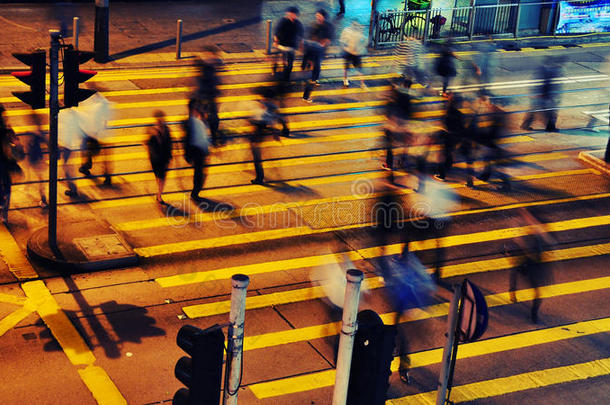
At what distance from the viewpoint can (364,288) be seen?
41.6ft

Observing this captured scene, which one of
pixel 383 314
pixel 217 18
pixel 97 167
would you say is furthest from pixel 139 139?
pixel 217 18

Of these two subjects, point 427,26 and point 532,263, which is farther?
point 427,26

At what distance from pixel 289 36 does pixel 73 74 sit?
1022cm

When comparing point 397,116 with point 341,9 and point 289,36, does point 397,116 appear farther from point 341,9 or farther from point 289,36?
point 341,9

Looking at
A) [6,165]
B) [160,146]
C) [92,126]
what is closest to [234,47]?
[92,126]

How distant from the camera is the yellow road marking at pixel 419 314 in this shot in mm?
11211

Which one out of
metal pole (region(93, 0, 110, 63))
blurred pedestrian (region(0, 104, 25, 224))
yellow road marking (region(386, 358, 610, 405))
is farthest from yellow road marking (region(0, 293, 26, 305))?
metal pole (region(93, 0, 110, 63))

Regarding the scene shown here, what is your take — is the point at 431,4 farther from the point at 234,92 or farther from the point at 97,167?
the point at 97,167

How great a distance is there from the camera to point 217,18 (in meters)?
28.2

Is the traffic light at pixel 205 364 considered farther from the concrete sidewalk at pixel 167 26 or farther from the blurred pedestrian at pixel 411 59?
the blurred pedestrian at pixel 411 59

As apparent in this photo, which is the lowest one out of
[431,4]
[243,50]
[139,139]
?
[139,139]

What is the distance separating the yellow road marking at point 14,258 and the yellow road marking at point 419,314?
3410 mm

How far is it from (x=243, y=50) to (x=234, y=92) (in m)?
4.08

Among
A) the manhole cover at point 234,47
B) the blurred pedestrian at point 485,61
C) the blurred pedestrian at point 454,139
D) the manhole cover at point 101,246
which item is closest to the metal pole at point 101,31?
the manhole cover at point 234,47
